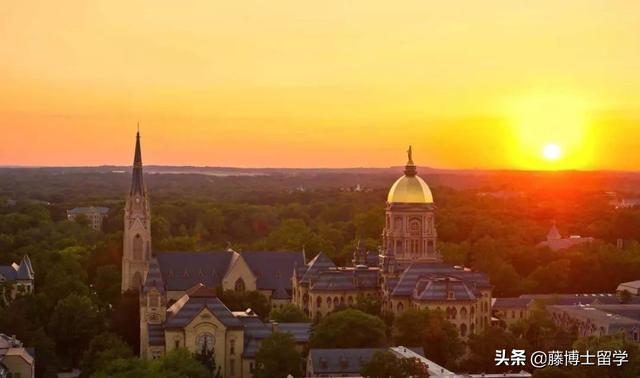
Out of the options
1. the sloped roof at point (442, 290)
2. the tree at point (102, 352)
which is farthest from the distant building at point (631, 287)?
the tree at point (102, 352)

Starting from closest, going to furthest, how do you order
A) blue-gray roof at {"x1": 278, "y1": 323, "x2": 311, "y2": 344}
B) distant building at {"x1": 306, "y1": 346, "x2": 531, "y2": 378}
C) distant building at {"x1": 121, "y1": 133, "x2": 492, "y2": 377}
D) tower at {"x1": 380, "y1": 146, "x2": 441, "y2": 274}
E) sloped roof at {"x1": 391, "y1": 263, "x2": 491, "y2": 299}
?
distant building at {"x1": 306, "y1": 346, "x2": 531, "y2": 378} → distant building at {"x1": 121, "y1": 133, "x2": 492, "y2": 377} → blue-gray roof at {"x1": 278, "y1": 323, "x2": 311, "y2": 344} → sloped roof at {"x1": 391, "y1": 263, "x2": 491, "y2": 299} → tower at {"x1": 380, "y1": 146, "x2": 441, "y2": 274}

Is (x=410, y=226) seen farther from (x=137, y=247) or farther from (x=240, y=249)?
(x=240, y=249)

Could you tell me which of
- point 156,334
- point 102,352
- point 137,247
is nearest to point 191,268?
point 137,247

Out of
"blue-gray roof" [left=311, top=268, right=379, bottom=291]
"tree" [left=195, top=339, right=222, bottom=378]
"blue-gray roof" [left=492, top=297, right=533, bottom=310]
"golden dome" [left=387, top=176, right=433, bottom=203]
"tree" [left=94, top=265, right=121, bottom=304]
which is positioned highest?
"golden dome" [left=387, top=176, right=433, bottom=203]

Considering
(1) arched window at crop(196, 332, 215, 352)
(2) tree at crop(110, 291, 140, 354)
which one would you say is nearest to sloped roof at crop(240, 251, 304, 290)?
(2) tree at crop(110, 291, 140, 354)

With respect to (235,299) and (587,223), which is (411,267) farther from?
(587,223)

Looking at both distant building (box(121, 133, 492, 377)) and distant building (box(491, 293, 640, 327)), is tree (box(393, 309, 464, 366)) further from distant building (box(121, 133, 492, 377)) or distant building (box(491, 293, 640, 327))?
distant building (box(491, 293, 640, 327))
